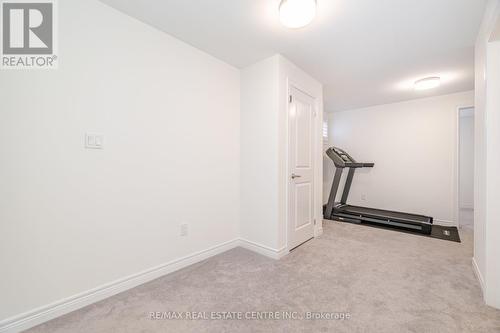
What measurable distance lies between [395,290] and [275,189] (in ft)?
4.45

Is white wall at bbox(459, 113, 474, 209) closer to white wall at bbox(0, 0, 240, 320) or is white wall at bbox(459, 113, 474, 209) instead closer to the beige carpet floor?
the beige carpet floor

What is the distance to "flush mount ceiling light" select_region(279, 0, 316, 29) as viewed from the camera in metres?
1.48

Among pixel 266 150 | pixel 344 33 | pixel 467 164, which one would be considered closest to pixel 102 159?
pixel 266 150

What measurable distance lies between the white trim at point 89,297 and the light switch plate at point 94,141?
3.58 feet

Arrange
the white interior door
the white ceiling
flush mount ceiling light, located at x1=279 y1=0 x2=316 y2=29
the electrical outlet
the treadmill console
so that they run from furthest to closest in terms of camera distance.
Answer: the treadmill console, the white interior door, the electrical outlet, the white ceiling, flush mount ceiling light, located at x1=279 y1=0 x2=316 y2=29

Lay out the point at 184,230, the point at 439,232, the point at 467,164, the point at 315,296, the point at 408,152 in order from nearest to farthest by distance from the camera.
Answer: the point at 315,296, the point at 184,230, the point at 439,232, the point at 408,152, the point at 467,164

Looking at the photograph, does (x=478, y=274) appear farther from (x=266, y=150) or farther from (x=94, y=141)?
(x=94, y=141)

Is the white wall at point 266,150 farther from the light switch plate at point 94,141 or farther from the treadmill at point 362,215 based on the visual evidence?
the treadmill at point 362,215

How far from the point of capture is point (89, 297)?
1.54 meters

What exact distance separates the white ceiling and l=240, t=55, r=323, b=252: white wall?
0.67 ft

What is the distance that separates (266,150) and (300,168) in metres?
0.59

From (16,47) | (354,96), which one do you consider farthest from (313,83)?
(16,47)

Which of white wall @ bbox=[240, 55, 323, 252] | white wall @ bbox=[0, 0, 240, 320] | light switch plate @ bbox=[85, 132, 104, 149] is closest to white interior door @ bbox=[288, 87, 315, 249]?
white wall @ bbox=[240, 55, 323, 252]

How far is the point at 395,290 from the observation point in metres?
1.71
